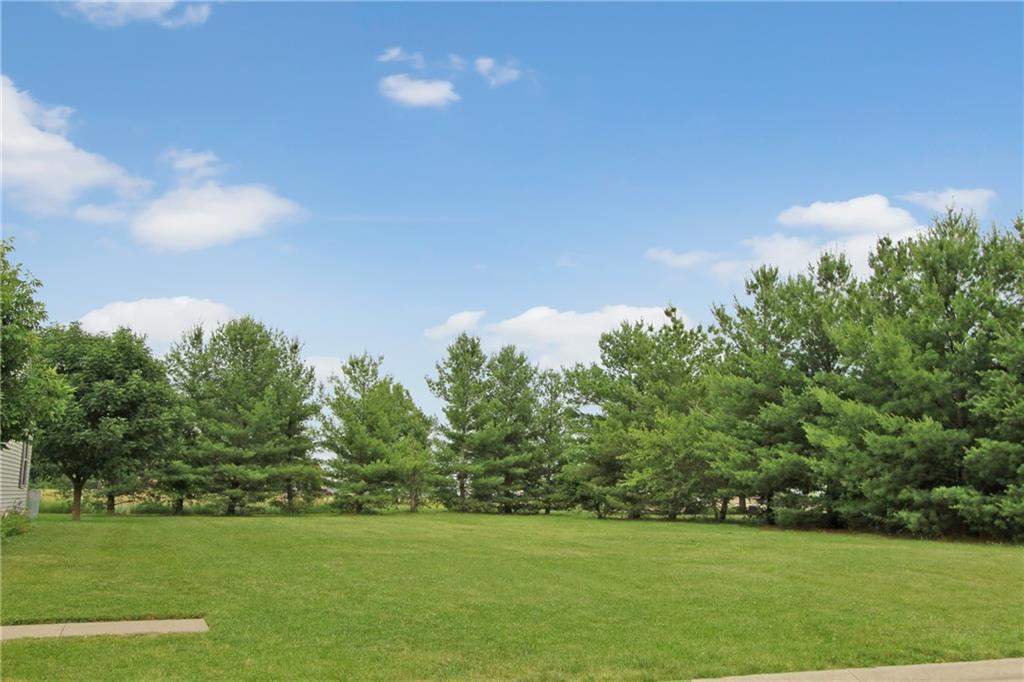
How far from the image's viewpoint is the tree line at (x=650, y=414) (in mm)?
23250

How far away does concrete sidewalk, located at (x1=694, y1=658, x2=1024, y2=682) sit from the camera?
21.5ft

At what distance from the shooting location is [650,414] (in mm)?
39719

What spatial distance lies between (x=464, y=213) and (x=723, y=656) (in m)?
20.3

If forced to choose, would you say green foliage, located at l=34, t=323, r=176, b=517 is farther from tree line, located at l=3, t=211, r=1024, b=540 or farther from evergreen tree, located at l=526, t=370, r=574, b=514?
evergreen tree, located at l=526, t=370, r=574, b=514

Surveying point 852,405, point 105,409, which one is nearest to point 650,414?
point 852,405

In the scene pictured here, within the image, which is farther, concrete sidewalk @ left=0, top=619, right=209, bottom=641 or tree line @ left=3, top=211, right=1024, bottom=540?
tree line @ left=3, top=211, right=1024, bottom=540

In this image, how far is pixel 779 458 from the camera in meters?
29.6

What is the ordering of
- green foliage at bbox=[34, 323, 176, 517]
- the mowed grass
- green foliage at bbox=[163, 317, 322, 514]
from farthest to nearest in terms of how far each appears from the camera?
green foliage at bbox=[163, 317, 322, 514] < green foliage at bbox=[34, 323, 176, 517] < the mowed grass

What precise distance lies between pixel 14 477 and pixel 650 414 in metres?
27.3

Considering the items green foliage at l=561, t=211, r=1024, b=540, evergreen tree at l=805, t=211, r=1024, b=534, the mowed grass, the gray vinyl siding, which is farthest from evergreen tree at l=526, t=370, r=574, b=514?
the mowed grass

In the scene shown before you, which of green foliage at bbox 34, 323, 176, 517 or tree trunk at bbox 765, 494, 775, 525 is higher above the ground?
green foliage at bbox 34, 323, 176, 517

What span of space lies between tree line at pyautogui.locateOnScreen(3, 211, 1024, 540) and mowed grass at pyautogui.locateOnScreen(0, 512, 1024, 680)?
6505 millimetres

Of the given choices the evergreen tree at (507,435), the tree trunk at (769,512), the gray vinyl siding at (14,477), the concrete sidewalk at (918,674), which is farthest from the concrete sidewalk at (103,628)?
the evergreen tree at (507,435)

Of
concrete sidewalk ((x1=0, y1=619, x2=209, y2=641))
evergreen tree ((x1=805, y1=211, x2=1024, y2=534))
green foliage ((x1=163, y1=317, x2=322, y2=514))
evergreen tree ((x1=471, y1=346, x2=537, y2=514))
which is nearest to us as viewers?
concrete sidewalk ((x1=0, y1=619, x2=209, y2=641))
